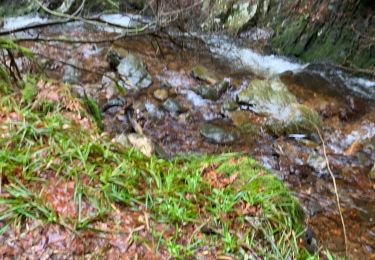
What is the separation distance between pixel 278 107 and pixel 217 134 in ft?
5.82

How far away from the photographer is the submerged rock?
25.0 feet

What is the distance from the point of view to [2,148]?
3492 millimetres

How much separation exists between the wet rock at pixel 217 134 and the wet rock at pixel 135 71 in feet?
6.89

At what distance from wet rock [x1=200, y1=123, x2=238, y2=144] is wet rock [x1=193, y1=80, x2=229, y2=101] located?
129 centimetres

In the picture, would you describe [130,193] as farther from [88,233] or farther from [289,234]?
[289,234]

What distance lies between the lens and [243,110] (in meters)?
8.29

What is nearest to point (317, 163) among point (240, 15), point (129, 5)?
point (240, 15)

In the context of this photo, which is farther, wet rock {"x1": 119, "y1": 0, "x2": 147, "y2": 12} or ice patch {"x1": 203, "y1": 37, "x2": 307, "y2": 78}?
wet rock {"x1": 119, "y1": 0, "x2": 147, "y2": 12}

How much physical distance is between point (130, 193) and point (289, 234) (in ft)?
4.61

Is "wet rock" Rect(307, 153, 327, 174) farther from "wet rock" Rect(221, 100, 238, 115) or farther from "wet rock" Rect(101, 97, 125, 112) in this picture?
"wet rock" Rect(101, 97, 125, 112)

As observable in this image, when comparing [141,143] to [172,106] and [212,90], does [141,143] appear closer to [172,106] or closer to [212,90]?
[172,106]

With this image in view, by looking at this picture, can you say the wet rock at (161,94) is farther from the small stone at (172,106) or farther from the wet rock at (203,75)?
the wet rock at (203,75)

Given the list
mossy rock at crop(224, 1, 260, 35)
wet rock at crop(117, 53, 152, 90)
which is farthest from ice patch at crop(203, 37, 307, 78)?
wet rock at crop(117, 53, 152, 90)

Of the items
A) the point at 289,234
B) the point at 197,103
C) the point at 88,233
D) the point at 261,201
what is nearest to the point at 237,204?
the point at 261,201
